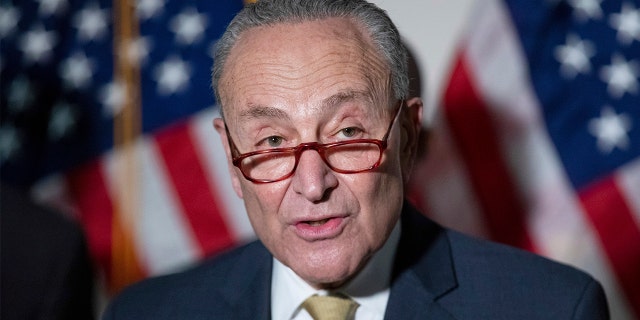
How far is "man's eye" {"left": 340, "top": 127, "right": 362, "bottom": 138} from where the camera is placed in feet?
6.05

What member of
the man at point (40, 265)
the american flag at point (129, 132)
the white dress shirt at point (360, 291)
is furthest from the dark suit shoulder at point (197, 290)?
the american flag at point (129, 132)

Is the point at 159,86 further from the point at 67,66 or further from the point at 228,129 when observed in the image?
the point at 228,129

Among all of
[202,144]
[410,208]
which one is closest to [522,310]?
[410,208]

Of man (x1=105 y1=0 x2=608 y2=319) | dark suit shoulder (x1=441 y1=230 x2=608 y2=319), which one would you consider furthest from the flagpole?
dark suit shoulder (x1=441 y1=230 x2=608 y2=319)

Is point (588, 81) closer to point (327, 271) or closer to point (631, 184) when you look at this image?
point (631, 184)

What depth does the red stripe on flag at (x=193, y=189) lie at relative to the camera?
3.50 meters

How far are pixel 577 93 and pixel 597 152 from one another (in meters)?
0.22

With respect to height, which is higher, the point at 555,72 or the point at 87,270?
the point at 555,72

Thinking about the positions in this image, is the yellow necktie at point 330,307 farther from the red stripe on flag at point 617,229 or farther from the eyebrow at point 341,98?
the red stripe on flag at point 617,229

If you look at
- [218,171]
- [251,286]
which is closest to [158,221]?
[218,171]

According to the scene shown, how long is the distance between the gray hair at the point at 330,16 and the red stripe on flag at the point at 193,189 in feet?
5.14

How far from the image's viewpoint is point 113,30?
3.58m

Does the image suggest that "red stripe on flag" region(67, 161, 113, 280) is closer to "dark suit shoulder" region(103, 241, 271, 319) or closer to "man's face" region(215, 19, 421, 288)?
"dark suit shoulder" region(103, 241, 271, 319)

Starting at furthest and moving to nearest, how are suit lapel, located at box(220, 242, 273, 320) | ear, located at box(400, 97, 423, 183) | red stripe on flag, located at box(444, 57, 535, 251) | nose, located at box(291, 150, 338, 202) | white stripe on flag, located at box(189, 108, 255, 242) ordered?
white stripe on flag, located at box(189, 108, 255, 242), red stripe on flag, located at box(444, 57, 535, 251), suit lapel, located at box(220, 242, 273, 320), ear, located at box(400, 97, 423, 183), nose, located at box(291, 150, 338, 202)
